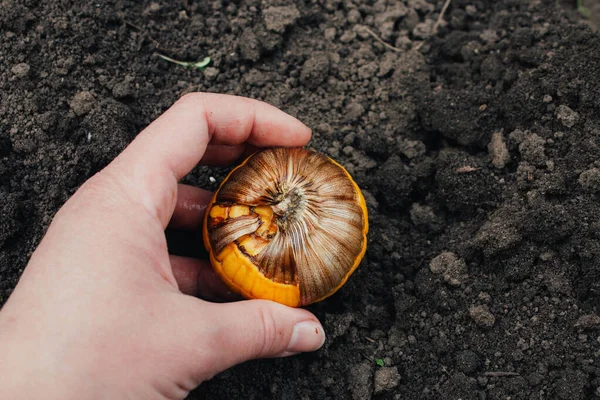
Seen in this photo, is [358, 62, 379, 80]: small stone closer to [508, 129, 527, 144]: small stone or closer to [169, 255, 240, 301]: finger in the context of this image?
[508, 129, 527, 144]: small stone

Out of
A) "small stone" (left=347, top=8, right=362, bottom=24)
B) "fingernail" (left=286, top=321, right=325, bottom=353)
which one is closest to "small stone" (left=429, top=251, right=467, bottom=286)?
"fingernail" (left=286, top=321, right=325, bottom=353)

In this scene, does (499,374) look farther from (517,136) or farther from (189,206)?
(189,206)

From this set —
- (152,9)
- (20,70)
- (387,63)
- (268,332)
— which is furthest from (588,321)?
(20,70)

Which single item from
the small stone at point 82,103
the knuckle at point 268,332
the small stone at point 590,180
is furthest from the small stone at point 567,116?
the small stone at point 82,103

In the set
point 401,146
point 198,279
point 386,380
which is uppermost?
point 401,146

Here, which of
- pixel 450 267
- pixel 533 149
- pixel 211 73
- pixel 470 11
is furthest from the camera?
pixel 470 11

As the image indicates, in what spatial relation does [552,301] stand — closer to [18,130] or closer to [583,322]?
[583,322]
